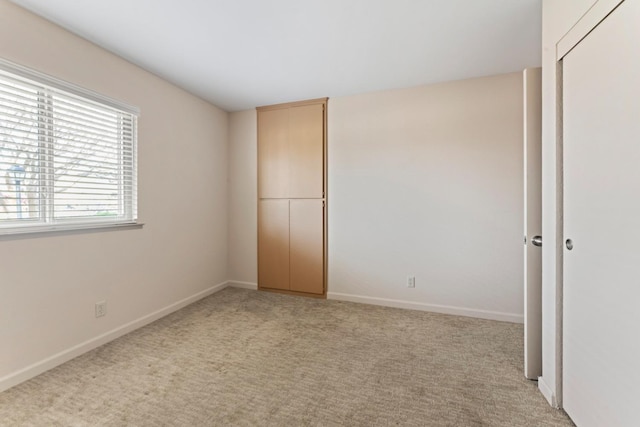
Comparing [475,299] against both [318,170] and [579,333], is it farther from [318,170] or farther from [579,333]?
[318,170]

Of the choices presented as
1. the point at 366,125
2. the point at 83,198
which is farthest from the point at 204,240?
the point at 366,125

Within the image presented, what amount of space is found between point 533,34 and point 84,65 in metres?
3.52

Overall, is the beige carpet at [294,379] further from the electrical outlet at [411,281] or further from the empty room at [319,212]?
the electrical outlet at [411,281]

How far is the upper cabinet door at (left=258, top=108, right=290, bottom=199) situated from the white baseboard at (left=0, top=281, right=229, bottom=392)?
1701mm

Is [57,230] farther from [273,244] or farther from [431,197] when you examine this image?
[431,197]

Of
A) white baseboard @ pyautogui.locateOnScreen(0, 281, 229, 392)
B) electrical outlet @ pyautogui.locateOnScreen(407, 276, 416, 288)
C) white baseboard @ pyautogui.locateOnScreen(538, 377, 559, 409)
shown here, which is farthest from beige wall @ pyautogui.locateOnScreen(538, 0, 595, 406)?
white baseboard @ pyautogui.locateOnScreen(0, 281, 229, 392)

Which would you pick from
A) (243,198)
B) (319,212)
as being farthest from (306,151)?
(243,198)

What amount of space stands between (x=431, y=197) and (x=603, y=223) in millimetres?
1817

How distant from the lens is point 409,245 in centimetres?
316

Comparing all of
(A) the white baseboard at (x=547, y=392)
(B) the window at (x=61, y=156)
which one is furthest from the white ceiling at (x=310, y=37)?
(A) the white baseboard at (x=547, y=392)

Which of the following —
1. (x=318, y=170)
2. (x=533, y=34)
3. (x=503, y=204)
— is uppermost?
(x=533, y=34)

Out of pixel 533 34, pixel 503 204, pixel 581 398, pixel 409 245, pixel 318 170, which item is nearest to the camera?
pixel 581 398

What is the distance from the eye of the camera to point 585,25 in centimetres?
135

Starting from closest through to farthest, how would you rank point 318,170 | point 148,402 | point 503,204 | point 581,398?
point 581,398
point 148,402
point 503,204
point 318,170
